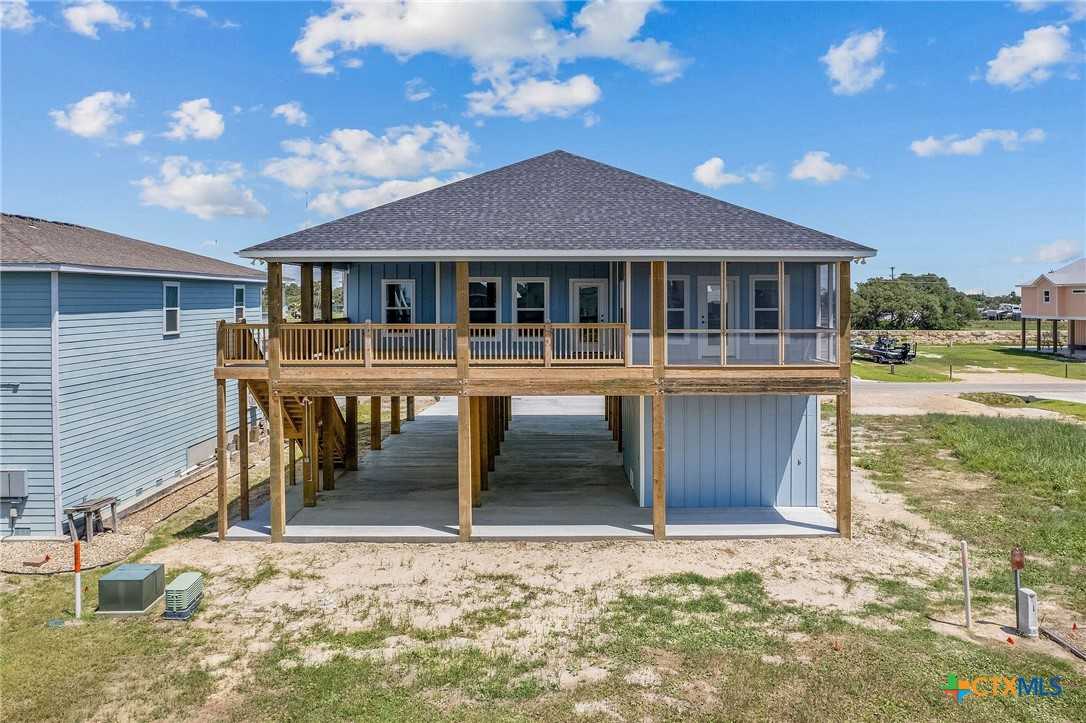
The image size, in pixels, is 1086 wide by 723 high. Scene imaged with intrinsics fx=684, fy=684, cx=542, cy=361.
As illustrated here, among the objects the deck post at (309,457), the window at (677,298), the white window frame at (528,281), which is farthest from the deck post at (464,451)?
the window at (677,298)

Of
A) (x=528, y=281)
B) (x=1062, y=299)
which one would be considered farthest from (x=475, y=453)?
(x=1062, y=299)

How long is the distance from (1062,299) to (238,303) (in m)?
52.2

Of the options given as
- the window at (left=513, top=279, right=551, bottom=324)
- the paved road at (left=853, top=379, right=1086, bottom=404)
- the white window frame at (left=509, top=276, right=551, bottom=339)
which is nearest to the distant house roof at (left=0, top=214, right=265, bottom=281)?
the white window frame at (left=509, top=276, right=551, bottom=339)

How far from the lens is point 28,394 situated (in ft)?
44.8

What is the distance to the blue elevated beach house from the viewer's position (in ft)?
43.7

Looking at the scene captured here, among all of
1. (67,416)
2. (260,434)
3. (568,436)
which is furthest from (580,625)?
(260,434)

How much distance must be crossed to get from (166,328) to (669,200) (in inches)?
528

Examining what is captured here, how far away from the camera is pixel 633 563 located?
1200 centimetres

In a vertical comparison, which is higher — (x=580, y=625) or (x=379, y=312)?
(x=379, y=312)

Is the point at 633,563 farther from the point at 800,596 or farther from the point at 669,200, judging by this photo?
the point at 669,200

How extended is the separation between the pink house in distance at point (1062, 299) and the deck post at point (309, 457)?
51317 millimetres

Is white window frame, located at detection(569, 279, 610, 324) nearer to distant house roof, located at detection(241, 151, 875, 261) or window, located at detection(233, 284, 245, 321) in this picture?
distant house roof, located at detection(241, 151, 875, 261)

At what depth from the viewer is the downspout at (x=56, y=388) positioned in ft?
44.6

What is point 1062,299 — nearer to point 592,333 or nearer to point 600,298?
point 600,298
